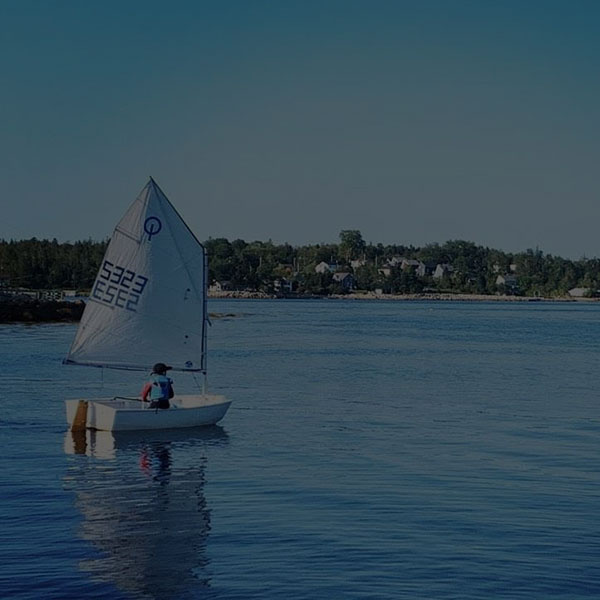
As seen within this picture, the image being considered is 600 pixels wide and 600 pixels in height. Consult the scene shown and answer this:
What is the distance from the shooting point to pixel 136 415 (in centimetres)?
3284

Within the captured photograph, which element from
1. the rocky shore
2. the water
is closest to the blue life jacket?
the water

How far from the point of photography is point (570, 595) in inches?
671

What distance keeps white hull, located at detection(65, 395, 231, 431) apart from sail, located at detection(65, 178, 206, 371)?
2.01 m

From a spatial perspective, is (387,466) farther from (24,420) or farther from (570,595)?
(24,420)

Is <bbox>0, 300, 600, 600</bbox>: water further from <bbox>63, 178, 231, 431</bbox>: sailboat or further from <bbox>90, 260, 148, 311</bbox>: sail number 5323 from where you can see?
<bbox>90, 260, 148, 311</bbox>: sail number 5323

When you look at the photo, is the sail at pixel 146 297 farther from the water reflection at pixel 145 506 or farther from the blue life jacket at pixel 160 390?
the water reflection at pixel 145 506

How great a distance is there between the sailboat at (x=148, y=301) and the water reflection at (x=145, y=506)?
301 centimetres

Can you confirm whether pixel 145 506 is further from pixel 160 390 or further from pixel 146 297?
pixel 146 297

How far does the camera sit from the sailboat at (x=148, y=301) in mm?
35750

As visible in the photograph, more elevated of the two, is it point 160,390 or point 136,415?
point 160,390

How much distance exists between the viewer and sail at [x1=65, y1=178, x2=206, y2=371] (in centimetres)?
3575

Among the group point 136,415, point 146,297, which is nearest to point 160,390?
point 136,415

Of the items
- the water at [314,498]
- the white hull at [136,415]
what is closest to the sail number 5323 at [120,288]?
the white hull at [136,415]

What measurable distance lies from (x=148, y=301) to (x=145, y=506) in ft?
45.0
